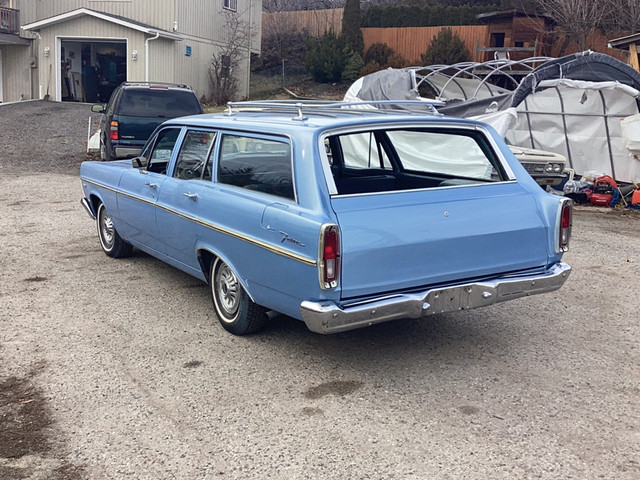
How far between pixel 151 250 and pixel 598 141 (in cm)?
962

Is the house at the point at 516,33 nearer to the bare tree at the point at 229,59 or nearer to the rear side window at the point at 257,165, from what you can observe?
the bare tree at the point at 229,59

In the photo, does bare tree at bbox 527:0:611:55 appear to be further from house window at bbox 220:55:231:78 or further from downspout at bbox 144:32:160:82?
downspout at bbox 144:32:160:82

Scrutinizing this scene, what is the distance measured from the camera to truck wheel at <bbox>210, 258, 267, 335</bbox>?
5.12 m

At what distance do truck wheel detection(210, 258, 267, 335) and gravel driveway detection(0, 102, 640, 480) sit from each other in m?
0.11

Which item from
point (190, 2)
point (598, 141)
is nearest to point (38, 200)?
point (598, 141)

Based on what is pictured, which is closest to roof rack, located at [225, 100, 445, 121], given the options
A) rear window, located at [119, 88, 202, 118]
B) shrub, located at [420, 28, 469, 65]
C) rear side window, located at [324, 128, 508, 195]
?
rear side window, located at [324, 128, 508, 195]

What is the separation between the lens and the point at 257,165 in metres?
5.08

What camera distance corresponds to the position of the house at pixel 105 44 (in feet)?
81.8

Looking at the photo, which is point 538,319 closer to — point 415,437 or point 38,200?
point 415,437

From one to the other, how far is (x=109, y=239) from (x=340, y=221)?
415 centimetres

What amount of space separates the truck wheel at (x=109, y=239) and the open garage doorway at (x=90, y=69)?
20847 mm

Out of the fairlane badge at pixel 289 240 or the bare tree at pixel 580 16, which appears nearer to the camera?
the fairlane badge at pixel 289 240

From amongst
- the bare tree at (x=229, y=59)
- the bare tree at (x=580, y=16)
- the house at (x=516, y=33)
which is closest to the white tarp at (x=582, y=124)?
the bare tree at (x=580, y=16)

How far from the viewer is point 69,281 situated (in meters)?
6.71
